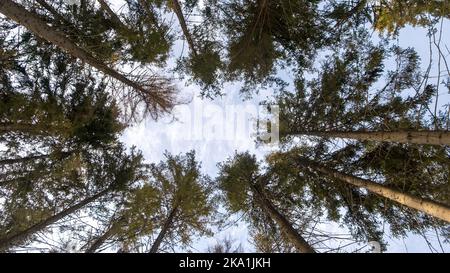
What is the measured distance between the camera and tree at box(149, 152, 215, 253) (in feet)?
37.2

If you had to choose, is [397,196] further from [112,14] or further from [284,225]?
[112,14]

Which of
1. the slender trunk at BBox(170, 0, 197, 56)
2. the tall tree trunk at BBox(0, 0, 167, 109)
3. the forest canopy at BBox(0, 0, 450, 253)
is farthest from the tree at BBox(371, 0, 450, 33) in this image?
the tall tree trunk at BBox(0, 0, 167, 109)

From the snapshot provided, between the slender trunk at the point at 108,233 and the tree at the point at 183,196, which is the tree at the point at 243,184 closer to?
the tree at the point at 183,196

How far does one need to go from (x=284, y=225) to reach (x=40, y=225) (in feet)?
18.0

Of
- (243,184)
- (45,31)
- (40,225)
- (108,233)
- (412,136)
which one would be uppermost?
(45,31)

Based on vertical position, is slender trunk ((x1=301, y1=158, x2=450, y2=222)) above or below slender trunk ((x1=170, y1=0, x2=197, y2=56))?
below

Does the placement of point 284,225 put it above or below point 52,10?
below

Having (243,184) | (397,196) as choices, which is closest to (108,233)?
(243,184)

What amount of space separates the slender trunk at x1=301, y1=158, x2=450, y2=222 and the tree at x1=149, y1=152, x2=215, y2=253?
3.16 metres

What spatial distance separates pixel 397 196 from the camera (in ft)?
23.0

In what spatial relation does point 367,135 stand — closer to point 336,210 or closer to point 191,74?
point 336,210

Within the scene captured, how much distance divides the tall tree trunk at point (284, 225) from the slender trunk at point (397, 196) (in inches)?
60.5

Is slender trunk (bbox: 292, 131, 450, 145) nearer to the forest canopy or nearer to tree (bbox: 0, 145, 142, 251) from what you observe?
the forest canopy
